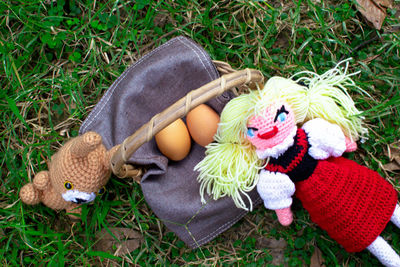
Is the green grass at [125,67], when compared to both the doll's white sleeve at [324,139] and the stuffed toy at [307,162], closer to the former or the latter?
the stuffed toy at [307,162]

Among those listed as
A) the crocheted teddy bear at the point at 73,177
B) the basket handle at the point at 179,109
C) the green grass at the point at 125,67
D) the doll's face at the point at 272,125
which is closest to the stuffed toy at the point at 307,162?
the doll's face at the point at 272,125

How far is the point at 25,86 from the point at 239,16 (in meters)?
1.24

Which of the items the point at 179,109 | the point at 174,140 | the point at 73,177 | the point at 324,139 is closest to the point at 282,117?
the point at 324,139

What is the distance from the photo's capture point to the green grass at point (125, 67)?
1844 mm

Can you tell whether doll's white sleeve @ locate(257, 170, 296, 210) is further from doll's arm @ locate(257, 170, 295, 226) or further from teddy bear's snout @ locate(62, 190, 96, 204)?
teddy bear's snout @ locate(62, 190, 96, 204)

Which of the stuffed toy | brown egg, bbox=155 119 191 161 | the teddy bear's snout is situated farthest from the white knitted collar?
the teddy bear's snout

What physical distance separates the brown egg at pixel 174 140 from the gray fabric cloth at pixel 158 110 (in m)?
0.05

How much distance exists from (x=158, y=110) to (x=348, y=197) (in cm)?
98

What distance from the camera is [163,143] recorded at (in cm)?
172

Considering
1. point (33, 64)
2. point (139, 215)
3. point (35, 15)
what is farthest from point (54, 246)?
point (35, 15)

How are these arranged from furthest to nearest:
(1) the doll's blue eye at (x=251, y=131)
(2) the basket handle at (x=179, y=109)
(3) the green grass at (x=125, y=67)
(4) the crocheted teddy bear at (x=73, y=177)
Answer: (3) the green grass at (x=125, y=67) < (4) the crocheted teddy bear at (x=73, y=177) < (1) the doll's blue eye at (x=251, y=131) < (2) the basket handle at (x=179, y=109)

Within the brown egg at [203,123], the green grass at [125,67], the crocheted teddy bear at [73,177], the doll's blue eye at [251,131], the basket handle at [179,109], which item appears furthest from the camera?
the green grass at [125,67]

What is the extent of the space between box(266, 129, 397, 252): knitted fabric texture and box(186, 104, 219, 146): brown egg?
0.34m

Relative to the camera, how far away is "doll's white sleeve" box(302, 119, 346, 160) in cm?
148
